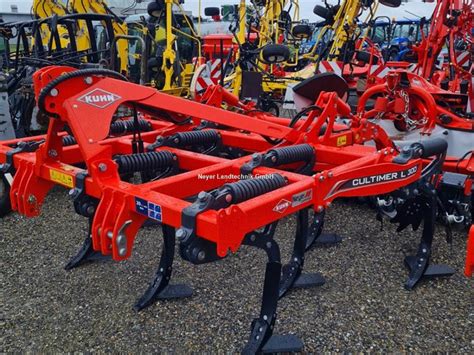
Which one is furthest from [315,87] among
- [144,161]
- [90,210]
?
[90,210]

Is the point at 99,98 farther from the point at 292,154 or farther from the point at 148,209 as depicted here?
the point at 292,154

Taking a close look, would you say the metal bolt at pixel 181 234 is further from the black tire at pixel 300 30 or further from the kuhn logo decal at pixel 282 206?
the black tire at pixel 300 30

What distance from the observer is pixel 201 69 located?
6.03 metres

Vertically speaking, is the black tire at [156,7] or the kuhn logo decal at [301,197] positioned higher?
the black tire at [156,7]

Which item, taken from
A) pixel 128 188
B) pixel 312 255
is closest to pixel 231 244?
pixel 128 188

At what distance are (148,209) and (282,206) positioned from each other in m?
0.59

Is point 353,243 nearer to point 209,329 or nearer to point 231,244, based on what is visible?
point 209,329

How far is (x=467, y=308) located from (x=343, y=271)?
81 centimetres

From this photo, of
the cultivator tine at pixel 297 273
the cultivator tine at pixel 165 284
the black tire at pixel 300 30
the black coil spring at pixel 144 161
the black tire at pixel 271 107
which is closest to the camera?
the black coil spring at pixel 144 161

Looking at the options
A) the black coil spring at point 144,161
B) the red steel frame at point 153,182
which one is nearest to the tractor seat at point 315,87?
the red steel frame at point 153,182

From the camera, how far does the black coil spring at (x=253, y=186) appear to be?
192 cm

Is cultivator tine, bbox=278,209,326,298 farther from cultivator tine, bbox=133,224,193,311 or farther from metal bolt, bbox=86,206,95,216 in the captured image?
metal bolt, bbox=86,206,95,216

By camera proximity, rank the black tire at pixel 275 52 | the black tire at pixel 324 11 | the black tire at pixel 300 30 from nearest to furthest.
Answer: the black tire at pixel 275 52
the black tire at pixel 324 11
the black tire at pixel 300 30

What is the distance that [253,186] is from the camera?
6.55 ft
